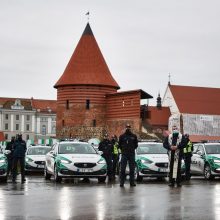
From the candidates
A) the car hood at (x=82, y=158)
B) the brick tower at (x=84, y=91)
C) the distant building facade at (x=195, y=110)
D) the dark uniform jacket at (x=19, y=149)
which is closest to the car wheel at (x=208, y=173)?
the car hood at (x=82, y=158)

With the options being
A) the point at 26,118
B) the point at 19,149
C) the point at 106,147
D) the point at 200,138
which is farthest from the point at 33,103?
the point at 19,149

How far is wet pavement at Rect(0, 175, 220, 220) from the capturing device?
10.7m

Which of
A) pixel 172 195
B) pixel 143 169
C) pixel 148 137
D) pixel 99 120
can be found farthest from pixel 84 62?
pixel 172 195

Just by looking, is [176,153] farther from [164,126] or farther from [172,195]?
[164,126]

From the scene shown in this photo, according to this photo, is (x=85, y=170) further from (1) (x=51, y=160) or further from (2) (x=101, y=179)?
(1) (x=51, y=160)

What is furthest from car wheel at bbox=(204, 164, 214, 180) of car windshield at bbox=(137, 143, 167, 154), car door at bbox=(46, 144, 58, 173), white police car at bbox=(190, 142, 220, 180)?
car door at bbox=(46, 144, 58, 173)

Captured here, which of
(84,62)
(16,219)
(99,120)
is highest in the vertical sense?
(84,62)

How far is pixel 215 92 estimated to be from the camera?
10006 cm

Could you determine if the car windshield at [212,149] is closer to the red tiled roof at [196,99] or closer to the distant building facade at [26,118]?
the red tiled roof at [196,99]

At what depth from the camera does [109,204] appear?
1262 cm

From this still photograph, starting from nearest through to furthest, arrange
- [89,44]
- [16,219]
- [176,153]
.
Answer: [16,219]
[176,153]
[89,44]

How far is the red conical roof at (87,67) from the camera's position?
83.2m

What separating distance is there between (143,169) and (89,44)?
209 ft

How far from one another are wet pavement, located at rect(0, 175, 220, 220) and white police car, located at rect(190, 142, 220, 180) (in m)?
6.36
